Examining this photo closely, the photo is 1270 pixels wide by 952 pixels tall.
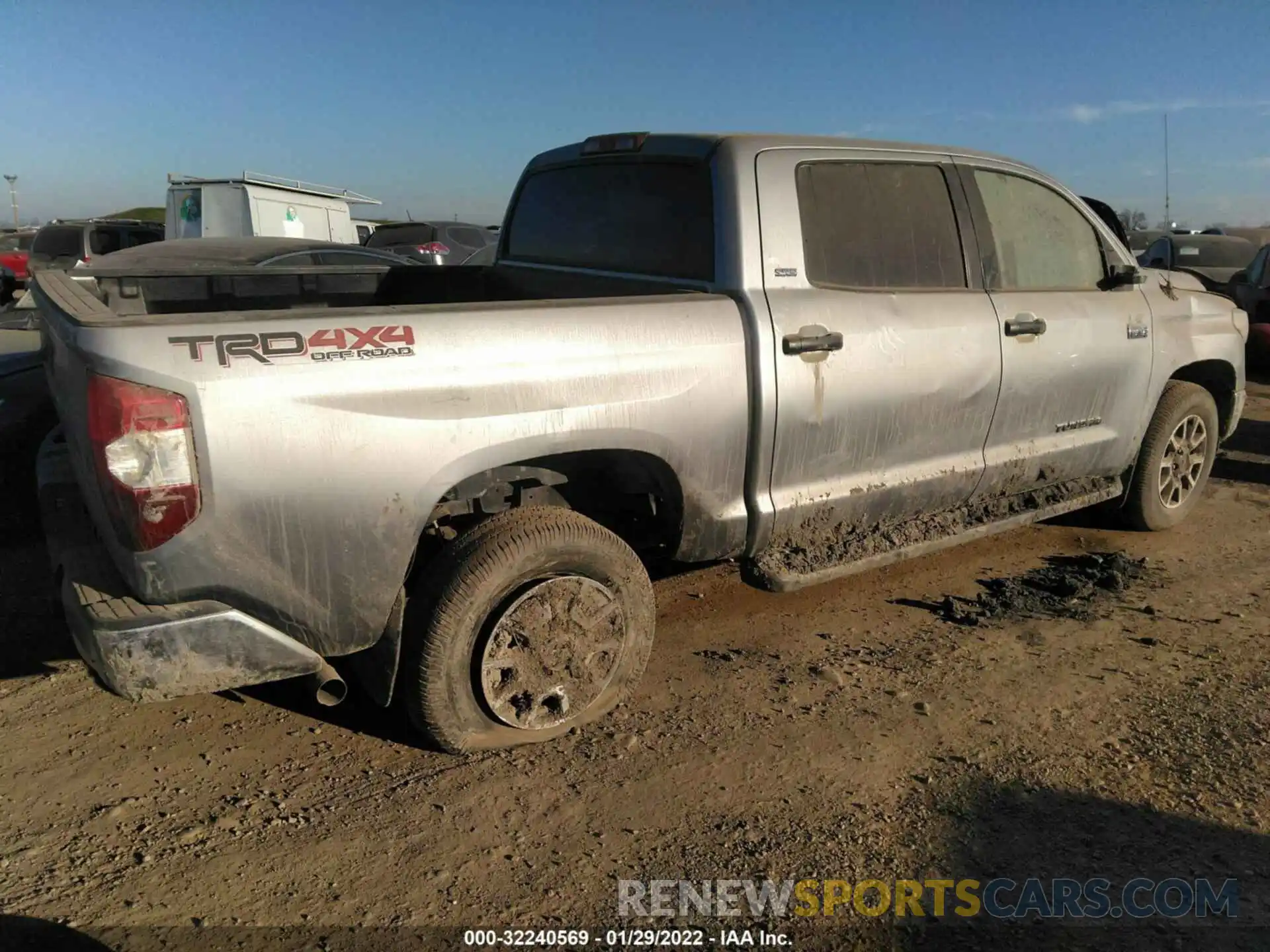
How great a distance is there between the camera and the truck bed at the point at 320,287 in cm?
393

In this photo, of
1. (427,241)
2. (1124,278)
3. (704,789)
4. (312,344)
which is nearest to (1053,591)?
(1124,278)

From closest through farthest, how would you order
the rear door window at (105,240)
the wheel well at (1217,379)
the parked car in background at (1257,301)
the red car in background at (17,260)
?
the wheel well at (1217,379) < the parked car in background at (1257,301) < the rear door window at (105,240) < the red car in background at (17,260)

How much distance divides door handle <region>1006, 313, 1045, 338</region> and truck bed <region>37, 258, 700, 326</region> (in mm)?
1517

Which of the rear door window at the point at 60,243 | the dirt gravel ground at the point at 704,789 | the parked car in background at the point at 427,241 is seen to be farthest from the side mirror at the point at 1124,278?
the rear door window at the point at 60,243

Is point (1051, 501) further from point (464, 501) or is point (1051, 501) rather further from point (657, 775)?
point (464, 501)

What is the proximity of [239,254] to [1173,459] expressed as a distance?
7.25 m

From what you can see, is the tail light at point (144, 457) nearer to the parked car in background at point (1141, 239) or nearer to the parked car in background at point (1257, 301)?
the parked car in background at point (1257, 301)

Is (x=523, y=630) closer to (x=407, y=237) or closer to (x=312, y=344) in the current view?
(x=312, y=344)

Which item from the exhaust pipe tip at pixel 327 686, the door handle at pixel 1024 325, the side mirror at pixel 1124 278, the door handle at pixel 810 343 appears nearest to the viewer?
the exhaust pipe tip at pixel 327 686

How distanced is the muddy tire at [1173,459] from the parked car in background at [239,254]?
495 cm

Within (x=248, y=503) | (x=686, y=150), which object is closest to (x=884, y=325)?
(x=686, y=150)

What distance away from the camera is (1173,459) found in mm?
5449

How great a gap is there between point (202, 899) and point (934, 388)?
3.05 meters

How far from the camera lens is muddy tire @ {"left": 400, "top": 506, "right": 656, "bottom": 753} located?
9.76ft
